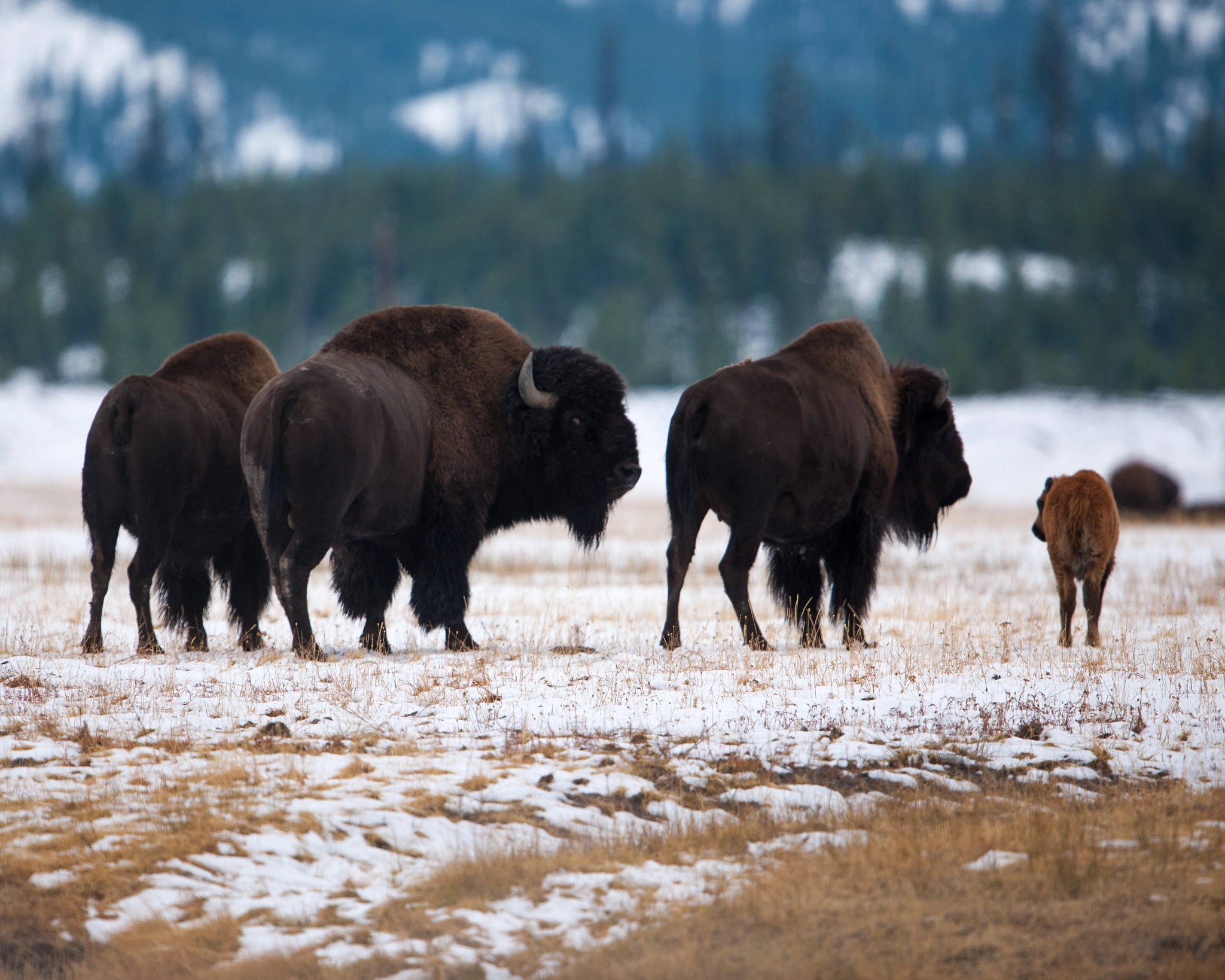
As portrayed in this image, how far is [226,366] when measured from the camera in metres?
9.13

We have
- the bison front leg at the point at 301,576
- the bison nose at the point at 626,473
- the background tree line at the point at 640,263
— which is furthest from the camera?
the background tree line at the point at 640,263

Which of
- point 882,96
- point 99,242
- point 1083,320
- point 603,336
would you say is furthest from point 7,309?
point 882,96

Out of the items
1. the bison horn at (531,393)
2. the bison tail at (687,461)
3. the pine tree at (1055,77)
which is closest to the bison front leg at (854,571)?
the bison tail at (687,461)

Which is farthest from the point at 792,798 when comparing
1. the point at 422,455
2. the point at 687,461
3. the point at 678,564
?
the point at 422,455

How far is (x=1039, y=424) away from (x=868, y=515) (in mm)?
33629

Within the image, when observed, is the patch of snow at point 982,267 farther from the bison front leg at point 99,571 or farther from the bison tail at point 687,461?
the bison front leg at point 99,571

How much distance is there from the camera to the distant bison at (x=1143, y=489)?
85.0ft

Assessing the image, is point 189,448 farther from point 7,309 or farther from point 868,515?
point 7,309

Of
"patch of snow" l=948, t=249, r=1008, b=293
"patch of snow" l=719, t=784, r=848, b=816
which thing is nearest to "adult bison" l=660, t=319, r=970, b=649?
"patch of snow" l=719, t=784, r=848, b=816

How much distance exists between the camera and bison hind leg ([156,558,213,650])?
28.7 ft

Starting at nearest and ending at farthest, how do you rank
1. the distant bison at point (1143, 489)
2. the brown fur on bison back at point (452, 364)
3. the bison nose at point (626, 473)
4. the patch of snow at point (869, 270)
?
the brown fur on bison back at point (452, 364), the bison nose at point (626, 473), the distant bison at point (1143, 489), the patch of snow at point (869, 270)

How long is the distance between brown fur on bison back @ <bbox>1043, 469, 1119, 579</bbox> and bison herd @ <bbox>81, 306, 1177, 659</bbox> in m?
0.01

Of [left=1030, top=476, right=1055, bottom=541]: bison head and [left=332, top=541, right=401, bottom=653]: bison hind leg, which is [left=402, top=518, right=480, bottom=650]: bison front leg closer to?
[left=332, top=541, right=401, bottom=653]: bison hind leg

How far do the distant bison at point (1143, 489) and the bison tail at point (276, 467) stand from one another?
22.2 m
